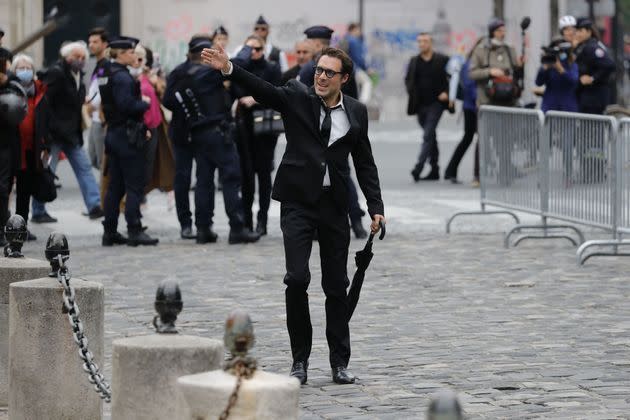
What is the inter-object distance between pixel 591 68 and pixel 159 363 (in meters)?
15.7

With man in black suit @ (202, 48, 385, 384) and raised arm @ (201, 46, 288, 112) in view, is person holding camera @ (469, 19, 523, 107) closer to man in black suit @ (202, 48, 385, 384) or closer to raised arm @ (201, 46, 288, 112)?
man in black suit @ (202, 48, 385, 384)

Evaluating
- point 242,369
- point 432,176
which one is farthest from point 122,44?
point 242,369

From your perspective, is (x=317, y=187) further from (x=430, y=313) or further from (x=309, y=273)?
(x=430, y=313)

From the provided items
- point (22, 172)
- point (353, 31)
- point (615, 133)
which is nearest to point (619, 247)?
point (615, 133)

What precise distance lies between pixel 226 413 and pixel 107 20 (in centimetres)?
3613

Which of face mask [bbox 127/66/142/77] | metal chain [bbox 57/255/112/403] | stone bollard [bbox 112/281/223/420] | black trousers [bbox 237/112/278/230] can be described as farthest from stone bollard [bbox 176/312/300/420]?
black trousers [bbox 237/112/278/230]

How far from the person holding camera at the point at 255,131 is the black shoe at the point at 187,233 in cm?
52

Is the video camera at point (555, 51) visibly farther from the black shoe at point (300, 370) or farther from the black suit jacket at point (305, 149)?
the black shoe at point (300, 370)

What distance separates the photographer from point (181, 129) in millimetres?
15414

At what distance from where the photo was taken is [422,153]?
72.4 ft

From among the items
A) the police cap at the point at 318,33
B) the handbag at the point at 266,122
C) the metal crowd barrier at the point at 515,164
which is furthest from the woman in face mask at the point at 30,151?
the metal crowd barrier at the point at 515,164

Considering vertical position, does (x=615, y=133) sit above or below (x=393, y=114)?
above

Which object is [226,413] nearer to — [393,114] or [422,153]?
[422,153]

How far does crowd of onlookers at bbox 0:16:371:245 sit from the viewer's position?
15.1 metres
